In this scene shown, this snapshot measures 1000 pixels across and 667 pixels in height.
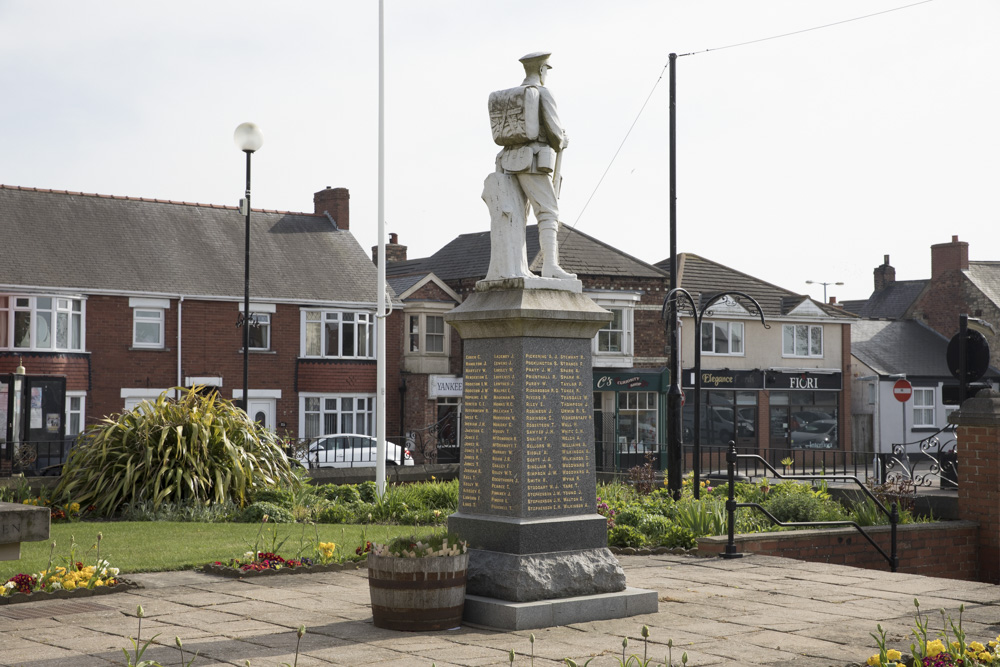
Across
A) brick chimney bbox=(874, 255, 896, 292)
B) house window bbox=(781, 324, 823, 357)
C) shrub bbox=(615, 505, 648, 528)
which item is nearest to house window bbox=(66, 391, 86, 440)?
shrub bbox=(615, 505, 648, 528)

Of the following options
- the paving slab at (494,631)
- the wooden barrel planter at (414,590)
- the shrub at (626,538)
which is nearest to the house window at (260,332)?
the shrub at (626,538)

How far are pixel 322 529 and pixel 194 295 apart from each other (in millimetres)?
21589

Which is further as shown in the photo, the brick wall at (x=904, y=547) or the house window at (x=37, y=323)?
the house window at (x=37, y=323)

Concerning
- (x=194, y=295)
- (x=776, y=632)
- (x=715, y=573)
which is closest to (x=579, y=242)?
(x=194, y=295)

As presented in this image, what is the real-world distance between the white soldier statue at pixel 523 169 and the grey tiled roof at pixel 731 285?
33.6 metres

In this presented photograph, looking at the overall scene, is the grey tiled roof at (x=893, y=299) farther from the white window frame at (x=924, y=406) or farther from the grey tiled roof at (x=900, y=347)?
the white window frame at (x=924, y=406)

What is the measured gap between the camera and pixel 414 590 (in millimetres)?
7973

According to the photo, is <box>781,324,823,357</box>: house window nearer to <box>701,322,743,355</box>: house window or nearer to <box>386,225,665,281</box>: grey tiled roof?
<box>701,322,743,355</box>: house window

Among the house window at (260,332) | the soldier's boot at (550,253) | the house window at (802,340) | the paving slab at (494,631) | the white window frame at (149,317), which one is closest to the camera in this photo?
the paving slab at (494,631)

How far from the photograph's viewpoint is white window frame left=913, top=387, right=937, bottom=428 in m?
46.4

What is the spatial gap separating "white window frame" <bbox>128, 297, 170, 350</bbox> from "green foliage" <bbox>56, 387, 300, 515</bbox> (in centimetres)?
1705

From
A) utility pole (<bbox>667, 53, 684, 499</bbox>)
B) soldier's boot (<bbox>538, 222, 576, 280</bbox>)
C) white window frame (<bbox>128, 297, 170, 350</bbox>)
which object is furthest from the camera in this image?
white window frame (<bbox>128, 297, 170, 350</bbox>)

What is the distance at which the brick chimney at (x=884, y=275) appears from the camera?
5841 centimetres

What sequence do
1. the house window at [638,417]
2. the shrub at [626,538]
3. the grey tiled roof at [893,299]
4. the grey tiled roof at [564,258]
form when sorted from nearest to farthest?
the shrub at [626,538] → the grey tiled roof at [564,258] → the house window at [638,417] → the grey tiled roof at [893,299]
